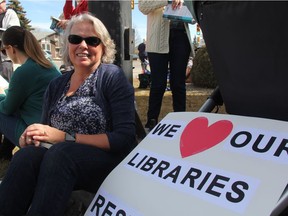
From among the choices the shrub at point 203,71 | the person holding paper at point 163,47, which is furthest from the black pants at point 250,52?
the shrub at point 203,71

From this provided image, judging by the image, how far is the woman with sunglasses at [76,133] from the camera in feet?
5.82

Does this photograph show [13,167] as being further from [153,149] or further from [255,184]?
[255,184]

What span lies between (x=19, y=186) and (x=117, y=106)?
638mm

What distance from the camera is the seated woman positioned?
2.84 metres

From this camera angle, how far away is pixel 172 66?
3.63 meters

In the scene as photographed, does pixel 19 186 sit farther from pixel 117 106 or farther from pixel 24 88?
pixel 24 88

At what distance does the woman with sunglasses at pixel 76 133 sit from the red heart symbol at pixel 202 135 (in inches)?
18.8

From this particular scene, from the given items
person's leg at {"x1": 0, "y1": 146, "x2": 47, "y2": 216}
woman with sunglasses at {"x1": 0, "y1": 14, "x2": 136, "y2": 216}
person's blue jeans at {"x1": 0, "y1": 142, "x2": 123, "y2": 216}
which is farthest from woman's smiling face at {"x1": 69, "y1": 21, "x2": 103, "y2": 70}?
person's leg at {"x1": 0, "y1": 146, "x2": 47, "y2": 216}

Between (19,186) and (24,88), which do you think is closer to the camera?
(19,186)

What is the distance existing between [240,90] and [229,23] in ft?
0.99

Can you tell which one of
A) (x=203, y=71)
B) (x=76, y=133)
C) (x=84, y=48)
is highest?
(x=84, y=48)

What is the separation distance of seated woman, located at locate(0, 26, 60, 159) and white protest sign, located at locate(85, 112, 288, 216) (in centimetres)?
135

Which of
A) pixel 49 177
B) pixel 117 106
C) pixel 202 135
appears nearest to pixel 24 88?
pixel 117 106

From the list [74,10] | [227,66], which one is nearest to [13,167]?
[227,66]
